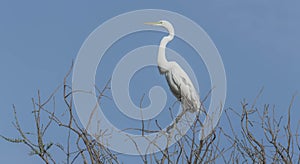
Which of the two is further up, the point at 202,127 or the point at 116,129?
the point at 116,129

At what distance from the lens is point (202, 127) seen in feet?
7.27

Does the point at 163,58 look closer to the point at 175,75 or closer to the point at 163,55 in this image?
the point at 163,55

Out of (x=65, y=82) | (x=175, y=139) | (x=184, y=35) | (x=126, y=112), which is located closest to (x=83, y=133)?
(x=65, y=82)

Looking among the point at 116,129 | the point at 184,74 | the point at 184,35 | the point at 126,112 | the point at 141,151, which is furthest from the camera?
the point at 184,74

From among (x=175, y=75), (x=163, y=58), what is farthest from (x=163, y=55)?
(x=175, y=75)

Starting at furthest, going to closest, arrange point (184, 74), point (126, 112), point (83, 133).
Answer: point (184, 74)
point (126, 112)
point (83, 133)

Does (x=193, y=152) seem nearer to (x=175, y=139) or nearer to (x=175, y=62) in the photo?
(x=175, y=139)

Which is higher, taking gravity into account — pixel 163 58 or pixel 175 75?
pixel 163 58

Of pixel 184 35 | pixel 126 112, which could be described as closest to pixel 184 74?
pixel 184 35

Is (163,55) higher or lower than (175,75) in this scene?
Answer: higher

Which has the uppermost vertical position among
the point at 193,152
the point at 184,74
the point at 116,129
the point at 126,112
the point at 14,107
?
the point at 184,74

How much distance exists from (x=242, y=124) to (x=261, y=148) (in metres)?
0.15

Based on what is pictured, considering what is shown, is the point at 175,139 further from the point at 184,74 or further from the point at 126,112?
the point at 184,74

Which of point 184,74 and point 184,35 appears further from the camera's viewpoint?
point 184,74
